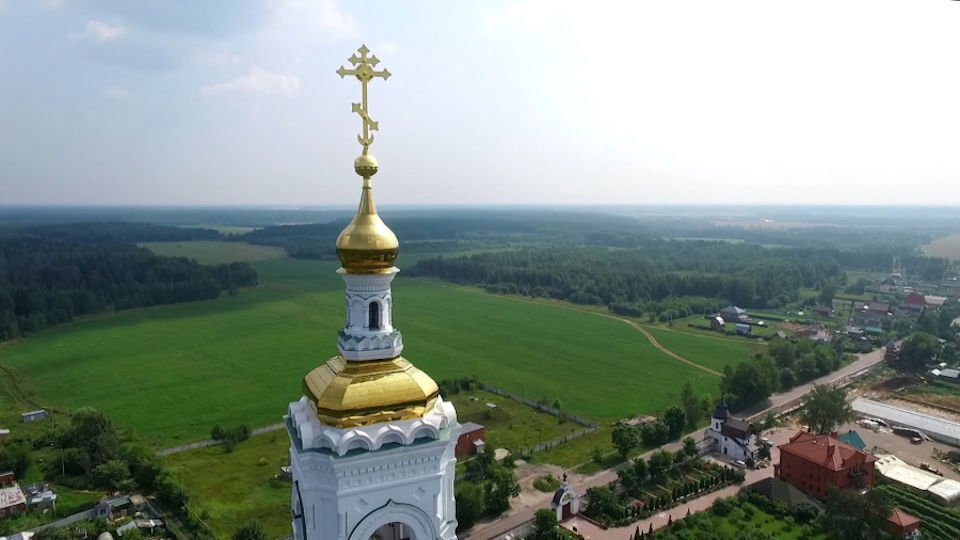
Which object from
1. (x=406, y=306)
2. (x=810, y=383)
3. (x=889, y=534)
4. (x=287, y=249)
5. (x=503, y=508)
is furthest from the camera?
(x=287, y=249)

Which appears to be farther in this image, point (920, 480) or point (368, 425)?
point (920, 480)

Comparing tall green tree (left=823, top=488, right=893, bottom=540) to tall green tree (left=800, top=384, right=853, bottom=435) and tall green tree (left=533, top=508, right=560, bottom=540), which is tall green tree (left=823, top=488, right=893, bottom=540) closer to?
tall green tree (left=533, top=508, right=560, bottom=540)

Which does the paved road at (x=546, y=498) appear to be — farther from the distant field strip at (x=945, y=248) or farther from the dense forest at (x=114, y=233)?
the dense forest at (x=114, y=233)

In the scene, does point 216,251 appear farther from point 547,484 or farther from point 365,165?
point 365,165

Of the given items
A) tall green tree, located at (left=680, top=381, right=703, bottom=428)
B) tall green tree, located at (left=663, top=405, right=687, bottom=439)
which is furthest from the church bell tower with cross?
tall green tree, located at (left=680, top=381, right=703, bottom=428)

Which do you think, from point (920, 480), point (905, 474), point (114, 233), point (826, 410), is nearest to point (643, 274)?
point (826, 410)

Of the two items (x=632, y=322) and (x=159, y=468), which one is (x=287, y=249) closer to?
(x=632, y=322)

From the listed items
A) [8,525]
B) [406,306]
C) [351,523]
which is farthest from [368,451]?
[406,306]
